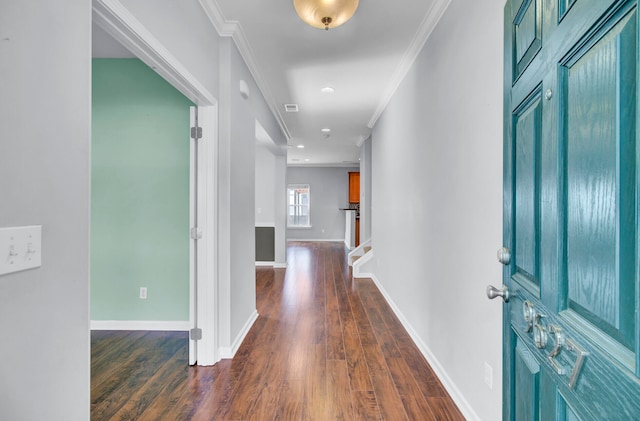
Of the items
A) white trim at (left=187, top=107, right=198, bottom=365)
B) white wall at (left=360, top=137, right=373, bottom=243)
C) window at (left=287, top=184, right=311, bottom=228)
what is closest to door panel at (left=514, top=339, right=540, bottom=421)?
white trim at (left=187, top=107, right=198, bottom=365)

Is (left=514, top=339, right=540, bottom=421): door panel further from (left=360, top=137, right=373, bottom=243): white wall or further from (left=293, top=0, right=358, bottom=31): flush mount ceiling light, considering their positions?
(left=360, top=137, right=373, bottom=243): white wall

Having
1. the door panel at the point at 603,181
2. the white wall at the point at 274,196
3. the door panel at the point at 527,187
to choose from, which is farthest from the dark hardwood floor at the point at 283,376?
the white wall at the point at 274,196

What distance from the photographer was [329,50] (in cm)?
281

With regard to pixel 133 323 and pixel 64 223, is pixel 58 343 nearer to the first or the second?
pixel 64 223

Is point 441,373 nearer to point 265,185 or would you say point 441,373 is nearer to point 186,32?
point 186,32

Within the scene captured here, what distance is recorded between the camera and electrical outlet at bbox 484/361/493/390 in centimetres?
150

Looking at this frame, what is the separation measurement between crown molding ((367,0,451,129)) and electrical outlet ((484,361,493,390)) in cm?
214

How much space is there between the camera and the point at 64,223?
0.98 metres

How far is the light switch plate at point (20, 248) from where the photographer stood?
2.61ft

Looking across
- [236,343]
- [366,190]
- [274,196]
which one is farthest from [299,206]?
[236,343]

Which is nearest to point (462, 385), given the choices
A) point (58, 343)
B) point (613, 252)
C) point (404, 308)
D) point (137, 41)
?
point (404, 308)

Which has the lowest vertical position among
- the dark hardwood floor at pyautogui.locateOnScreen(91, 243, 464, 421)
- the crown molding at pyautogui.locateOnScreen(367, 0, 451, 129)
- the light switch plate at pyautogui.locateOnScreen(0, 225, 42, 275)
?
the dark hardwood floor at pyautogui.locateOnScreen(91, 243, 464, 421)

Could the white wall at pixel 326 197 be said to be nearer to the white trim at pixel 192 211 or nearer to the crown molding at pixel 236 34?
the crown molding at pixel 236 34

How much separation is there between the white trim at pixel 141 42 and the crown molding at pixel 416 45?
166 centimetres
